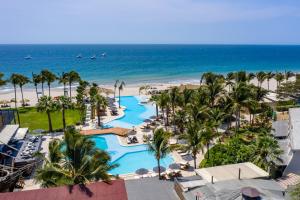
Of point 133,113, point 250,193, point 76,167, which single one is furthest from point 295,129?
point 133,113

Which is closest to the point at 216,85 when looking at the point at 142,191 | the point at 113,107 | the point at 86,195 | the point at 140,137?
the point at 140,137

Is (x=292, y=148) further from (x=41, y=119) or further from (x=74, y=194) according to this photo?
(x=41, y=119)

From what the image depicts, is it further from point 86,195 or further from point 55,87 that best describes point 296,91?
point 55,87

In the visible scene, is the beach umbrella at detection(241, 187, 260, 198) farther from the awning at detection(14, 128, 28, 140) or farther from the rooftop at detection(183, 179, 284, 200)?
the awning at detection(14, 128, 28, 140)

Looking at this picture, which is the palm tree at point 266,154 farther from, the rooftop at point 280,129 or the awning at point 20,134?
the awning at point 20,134

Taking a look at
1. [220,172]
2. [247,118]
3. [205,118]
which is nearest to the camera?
[220,172]

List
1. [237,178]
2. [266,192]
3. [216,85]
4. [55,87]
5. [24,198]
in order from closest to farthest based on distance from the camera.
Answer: [266,192], [24,198], [237,178], [216,85], [55,87]
